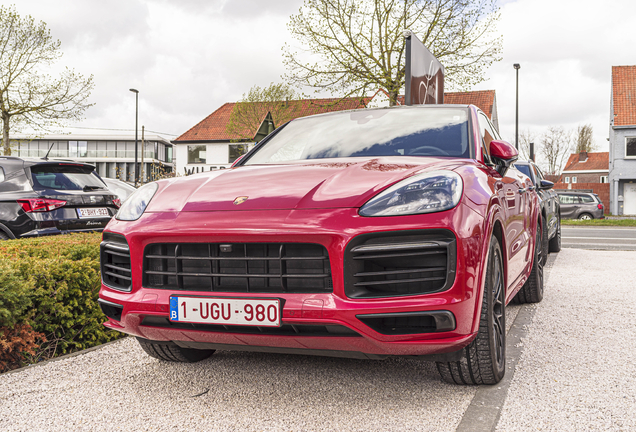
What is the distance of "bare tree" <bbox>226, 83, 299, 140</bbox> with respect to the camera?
3909 cm

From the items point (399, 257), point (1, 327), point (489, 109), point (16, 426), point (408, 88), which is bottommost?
point (16, 426)

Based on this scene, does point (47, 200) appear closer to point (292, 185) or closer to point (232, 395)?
point (232, 395)

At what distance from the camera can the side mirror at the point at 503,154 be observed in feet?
11.1

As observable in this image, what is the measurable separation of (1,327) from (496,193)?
295 centimetres

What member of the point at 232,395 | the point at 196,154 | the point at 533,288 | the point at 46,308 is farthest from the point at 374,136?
the point at 196,154

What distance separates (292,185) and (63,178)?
202 inches

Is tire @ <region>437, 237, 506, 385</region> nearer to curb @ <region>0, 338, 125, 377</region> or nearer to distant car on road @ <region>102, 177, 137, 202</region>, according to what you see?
curb @ <region>0, 338, 125, 377</region>

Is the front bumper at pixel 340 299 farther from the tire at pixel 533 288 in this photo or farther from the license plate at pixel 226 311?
the tire at pixel 533 288

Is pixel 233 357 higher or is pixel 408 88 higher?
pixel 408 88

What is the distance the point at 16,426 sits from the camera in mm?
2537

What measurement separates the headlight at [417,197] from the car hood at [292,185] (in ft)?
0.18

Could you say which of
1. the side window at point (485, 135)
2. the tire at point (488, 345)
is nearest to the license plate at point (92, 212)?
the side window at point (485, 135)

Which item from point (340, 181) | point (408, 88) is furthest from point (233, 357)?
point (408, 88)

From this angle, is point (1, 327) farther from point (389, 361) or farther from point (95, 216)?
point (95, 216)
